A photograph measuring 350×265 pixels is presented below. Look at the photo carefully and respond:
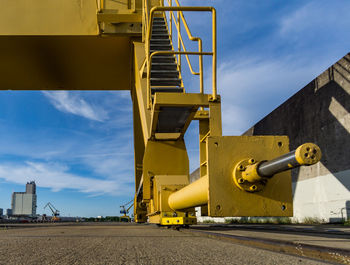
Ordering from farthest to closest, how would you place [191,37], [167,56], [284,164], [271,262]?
[167,56] → [191,37] → [284,164] → [271,262]

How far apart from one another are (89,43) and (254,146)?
358 inches

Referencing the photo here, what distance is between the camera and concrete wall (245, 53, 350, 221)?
960 cm

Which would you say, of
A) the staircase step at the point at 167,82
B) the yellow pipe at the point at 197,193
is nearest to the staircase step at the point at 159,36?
the staircase step at the point at 167,82

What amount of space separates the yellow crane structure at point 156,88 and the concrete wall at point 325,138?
14.5 ft

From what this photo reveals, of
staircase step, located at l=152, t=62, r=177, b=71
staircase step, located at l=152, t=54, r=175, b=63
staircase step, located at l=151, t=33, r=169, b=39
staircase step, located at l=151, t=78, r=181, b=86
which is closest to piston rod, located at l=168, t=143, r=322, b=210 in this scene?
staircase step, located at l=151, t=78, r=181, b=86

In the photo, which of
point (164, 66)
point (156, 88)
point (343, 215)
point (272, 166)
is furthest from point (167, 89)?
point (343, 215)

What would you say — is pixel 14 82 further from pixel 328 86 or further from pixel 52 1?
pixel 328 86

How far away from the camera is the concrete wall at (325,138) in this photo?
378 inches

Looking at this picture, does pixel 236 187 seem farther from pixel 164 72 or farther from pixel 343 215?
pixel 343 215

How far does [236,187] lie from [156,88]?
15.3 ft

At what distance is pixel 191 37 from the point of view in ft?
23.6

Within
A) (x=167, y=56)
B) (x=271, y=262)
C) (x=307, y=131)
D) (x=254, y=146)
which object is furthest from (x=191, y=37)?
(x=307, y=131)

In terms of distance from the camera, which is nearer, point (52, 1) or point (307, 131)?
point (52, 1)

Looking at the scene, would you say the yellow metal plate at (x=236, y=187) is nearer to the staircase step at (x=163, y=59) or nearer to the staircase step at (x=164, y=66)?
the staircase step at (x=164, y=66)
